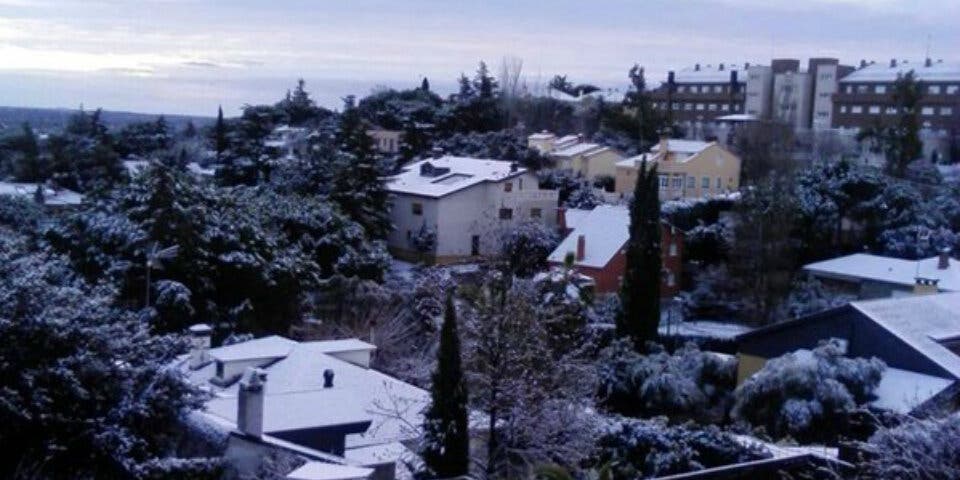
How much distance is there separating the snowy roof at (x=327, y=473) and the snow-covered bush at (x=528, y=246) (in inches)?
848

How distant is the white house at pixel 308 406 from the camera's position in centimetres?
1104

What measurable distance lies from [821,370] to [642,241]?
7772 millimetres

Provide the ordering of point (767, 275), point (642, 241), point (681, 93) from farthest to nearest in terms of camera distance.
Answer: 1. point (681, 93)
2. point (767, 275)
3. point (642, 241)

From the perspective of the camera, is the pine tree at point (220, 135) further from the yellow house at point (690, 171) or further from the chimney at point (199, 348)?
the chimney at point (199, 348)

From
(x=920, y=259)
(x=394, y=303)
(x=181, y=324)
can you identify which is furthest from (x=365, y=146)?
(x=920, y=259)

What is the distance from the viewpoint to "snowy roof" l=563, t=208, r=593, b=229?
36.5m

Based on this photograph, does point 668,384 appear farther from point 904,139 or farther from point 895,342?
point 904,139

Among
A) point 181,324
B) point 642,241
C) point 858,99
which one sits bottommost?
point 181,324

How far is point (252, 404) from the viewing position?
11086 millimetres

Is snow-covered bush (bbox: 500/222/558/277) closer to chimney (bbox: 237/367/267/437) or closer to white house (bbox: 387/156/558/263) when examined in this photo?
white house (bbox: 387/156/558/263)

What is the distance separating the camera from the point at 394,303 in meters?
25.9

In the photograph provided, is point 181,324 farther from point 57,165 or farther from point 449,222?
point 57,165

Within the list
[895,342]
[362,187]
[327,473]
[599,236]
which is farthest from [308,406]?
[362,187]

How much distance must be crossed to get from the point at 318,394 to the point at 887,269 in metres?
23.3
